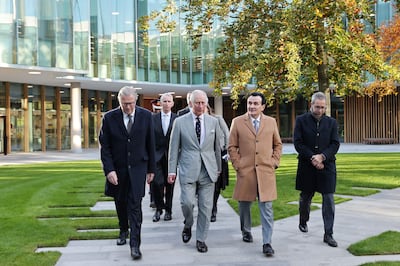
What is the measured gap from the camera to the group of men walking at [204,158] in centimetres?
589

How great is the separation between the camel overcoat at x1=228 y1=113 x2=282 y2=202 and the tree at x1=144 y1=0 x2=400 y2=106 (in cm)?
425

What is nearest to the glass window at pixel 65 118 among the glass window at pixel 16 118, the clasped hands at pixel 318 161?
the glass window at pixel 16 118

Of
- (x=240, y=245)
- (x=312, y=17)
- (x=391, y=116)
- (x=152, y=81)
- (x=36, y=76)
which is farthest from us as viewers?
(x=391, y=116)

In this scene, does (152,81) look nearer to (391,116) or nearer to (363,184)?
(391,116)

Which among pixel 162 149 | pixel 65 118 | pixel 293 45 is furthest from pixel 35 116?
pixel 162 149

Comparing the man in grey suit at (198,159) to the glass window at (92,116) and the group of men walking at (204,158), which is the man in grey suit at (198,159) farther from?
the glass window at (92,116)

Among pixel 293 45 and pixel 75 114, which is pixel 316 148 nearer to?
pixel 293 45

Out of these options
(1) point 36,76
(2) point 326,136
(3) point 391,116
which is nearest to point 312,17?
(2) point 326,136

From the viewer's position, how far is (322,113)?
6.46m

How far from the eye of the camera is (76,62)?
29.0 m

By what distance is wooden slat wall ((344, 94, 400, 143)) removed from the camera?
39.8m

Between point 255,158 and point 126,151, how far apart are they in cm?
155

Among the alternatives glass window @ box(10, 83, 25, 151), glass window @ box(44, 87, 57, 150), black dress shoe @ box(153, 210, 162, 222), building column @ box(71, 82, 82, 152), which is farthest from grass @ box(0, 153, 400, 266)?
glass window @ box(44, 87, 57, 150)

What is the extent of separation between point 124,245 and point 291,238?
217 cm
